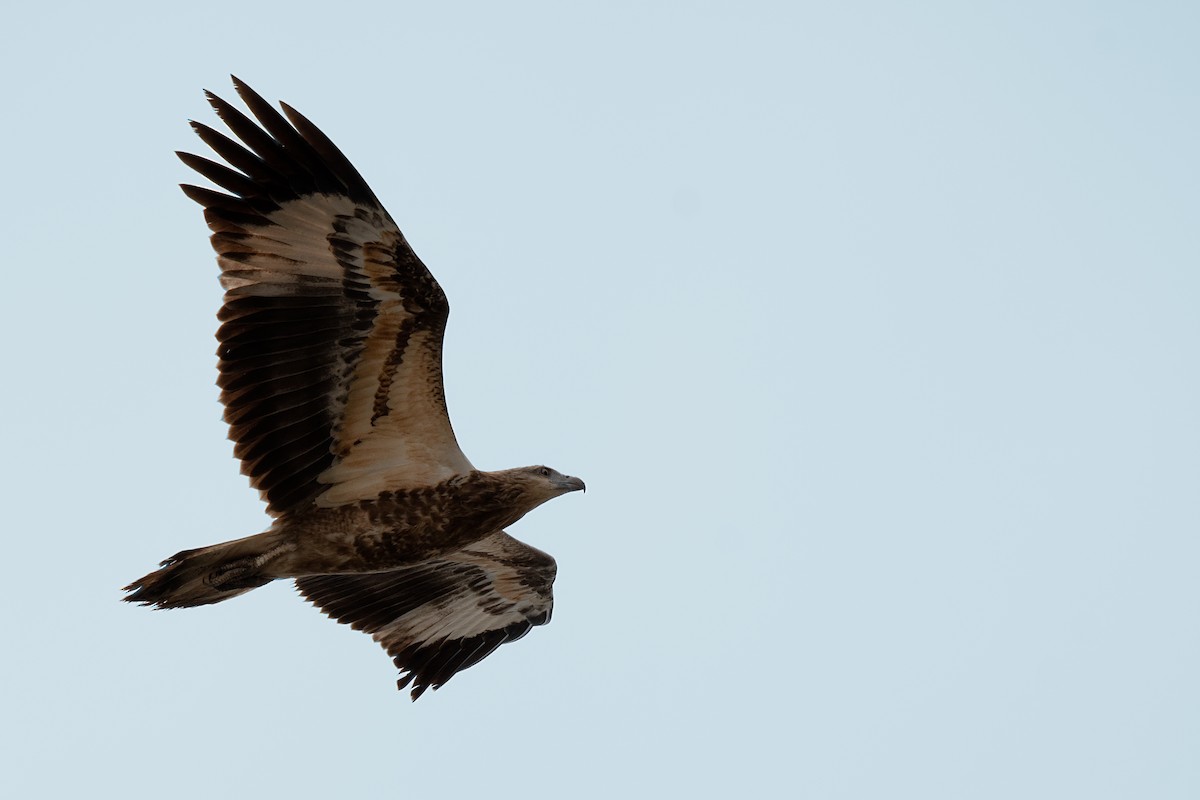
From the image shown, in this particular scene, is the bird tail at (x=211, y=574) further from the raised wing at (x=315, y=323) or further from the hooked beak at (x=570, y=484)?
the hooked beak at (x=570, y=484)

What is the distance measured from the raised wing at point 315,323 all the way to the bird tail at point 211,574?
319 mm

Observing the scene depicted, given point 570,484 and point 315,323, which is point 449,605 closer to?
point 570,484

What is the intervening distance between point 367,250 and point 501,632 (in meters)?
3.99

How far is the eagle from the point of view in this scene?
9.62 m

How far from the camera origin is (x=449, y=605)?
12.4 meters

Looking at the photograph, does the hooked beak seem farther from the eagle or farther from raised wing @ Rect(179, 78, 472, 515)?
raised wing @ Rect(179, 78, 472, 515)

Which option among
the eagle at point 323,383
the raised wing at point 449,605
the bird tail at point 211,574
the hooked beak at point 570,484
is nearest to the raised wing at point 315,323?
the eagle at point 323,383

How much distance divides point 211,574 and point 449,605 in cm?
286

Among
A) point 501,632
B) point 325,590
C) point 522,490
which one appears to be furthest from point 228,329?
point 501,632

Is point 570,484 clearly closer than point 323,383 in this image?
No

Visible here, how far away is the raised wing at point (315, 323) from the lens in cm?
959

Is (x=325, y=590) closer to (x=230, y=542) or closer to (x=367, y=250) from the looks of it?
(x=230, y=542)

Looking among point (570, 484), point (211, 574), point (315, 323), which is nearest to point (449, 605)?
point (570, 484)

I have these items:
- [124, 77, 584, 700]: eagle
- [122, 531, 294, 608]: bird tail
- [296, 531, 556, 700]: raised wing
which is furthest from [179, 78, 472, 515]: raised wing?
[296, 531, 556, 700]: raised wing
